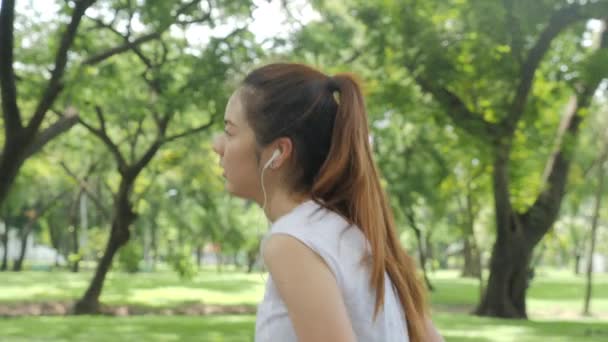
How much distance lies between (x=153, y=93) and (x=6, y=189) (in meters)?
8.79

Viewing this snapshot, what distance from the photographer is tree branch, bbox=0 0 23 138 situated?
9570 mm

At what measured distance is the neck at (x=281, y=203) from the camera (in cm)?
179

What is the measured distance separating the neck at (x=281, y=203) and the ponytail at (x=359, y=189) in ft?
0.12

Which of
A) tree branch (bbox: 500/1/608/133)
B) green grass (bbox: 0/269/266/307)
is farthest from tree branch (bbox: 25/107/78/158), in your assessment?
green grass (bbox: 0/269/266/307)

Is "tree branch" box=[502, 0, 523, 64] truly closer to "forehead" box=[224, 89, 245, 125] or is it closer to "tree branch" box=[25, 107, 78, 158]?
"tree branch" box=[25, 107, 78, 158]

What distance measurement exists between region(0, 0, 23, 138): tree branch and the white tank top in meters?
8.59

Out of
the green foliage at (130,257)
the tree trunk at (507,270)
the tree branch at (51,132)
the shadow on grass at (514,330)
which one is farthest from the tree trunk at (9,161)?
the tree trunk at (507,270)

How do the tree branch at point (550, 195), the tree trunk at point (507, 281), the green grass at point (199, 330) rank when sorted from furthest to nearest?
the tree trunk at point (507, 281), the tree branch at point (550, 195), the green grass at point (199, 330)

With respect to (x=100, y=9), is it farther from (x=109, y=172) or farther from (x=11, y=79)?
(x=109, y=172)

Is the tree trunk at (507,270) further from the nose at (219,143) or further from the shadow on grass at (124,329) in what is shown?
the nose at (219,143)

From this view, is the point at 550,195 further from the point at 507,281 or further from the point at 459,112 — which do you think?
the point at 459,112

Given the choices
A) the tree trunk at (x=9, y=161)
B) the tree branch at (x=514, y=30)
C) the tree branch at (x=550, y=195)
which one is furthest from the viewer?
the tree branch at (x=550, y=195)

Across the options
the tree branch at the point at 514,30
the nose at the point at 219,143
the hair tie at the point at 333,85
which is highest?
the tree branch at the point at 514,30

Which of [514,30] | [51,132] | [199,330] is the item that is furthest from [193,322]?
[51,132]
